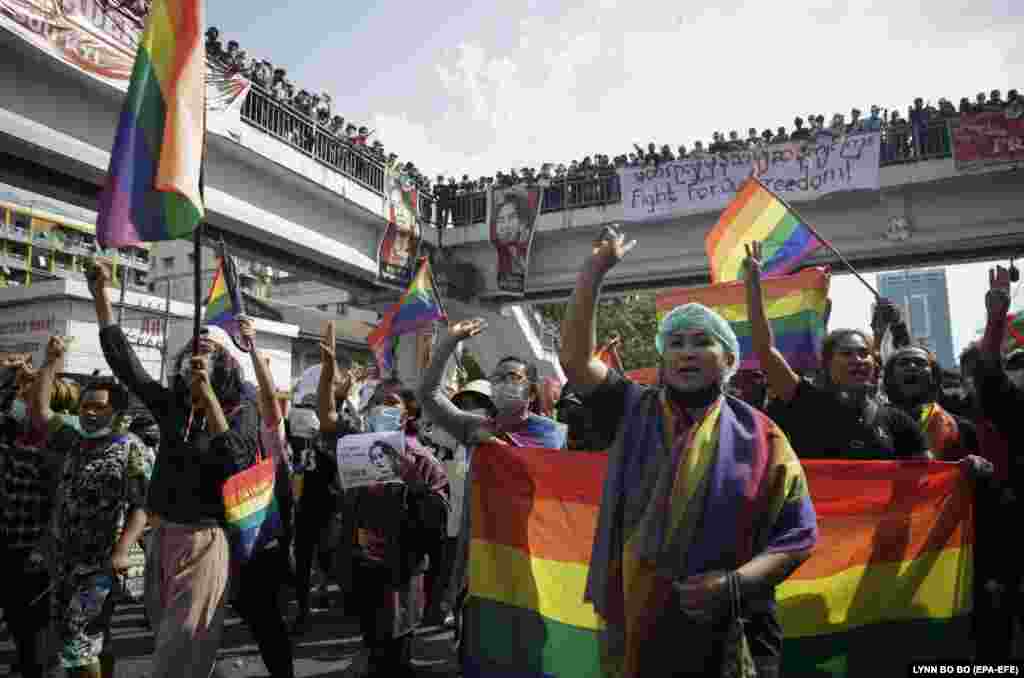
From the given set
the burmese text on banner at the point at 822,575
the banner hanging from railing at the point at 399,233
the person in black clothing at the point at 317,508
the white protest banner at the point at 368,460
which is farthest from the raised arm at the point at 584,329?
the banner hanging from railing at the point at 399,233

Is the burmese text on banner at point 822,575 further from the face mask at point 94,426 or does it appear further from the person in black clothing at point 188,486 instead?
the face mask at point 94,426

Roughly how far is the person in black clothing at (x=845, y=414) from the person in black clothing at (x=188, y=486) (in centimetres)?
235

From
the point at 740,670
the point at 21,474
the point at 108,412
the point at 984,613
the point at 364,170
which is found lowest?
the point at 984,613

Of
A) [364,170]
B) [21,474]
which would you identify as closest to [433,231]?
[364,170]

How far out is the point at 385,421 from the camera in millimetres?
4688

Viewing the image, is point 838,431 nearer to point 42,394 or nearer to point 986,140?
point 42,394

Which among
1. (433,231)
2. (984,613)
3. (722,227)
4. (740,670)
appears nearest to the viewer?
(740,670)

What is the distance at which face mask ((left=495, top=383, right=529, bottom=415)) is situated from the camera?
12.0ft

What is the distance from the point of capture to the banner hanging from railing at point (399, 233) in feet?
50.9

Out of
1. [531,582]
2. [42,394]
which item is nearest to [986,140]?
[531,582]

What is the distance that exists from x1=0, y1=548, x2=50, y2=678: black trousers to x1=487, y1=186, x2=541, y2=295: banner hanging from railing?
13.5m

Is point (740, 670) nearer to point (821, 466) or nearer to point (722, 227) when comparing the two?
point (821, 466)

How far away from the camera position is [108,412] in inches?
146

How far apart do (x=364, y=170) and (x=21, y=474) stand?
1182 cm
